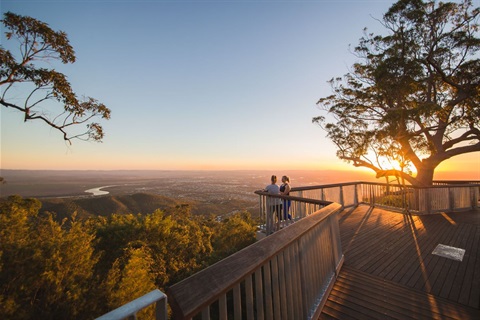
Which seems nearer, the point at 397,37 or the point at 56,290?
the point at 56,290

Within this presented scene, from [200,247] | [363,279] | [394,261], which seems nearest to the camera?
[363,279]

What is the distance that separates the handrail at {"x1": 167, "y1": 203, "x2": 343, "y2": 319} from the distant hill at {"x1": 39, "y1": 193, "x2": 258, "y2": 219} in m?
85.9

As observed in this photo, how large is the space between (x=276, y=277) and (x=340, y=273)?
9.32 feet

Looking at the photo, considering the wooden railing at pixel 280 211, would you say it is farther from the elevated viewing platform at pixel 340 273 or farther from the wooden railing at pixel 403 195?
the wooden railing at pixel 403 195

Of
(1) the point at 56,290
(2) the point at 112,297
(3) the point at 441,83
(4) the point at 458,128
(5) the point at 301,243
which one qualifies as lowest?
(2) the point at 112,297

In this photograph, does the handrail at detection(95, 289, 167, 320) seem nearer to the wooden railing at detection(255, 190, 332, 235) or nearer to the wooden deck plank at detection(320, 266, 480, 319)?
the wooden deck plank at detection(320, 266, 480, 319)

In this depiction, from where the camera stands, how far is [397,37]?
43.2 feet

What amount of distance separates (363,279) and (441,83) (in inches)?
651

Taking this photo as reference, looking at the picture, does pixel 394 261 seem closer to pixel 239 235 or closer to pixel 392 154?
pixel 392 154

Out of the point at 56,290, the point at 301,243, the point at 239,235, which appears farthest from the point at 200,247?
the point at 301,243

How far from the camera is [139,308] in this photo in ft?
3.21

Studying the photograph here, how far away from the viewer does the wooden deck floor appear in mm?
3072

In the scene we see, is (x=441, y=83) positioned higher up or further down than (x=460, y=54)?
further down

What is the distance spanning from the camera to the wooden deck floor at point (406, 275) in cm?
307
